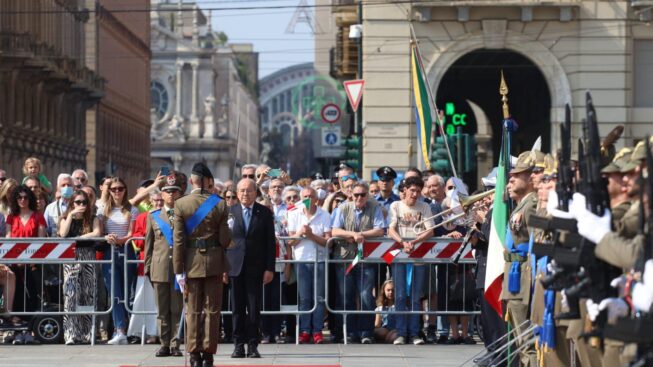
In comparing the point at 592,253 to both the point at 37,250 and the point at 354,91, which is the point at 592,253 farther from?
the point at 354,91

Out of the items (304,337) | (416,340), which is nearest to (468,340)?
(416,340)

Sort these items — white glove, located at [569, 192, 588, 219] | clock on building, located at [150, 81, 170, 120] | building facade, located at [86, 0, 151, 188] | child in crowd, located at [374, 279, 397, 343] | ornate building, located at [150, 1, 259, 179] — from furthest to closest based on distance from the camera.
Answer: clock on building, located at [150, 81, 170, 120]
ornate building, located at [150, 1, 259, 179]
building facade, located at [86, 0, 151, 188]
child in crowd, located at [374, 279, 397, 343]
white glove, located at [569, 192, 588, 219]

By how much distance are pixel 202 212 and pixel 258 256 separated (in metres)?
1.58

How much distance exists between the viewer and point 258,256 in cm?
1753

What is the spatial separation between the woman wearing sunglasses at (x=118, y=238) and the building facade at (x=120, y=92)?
47574mm

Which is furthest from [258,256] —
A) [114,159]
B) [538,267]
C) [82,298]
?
[114,159]

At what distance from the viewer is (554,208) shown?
458 inches

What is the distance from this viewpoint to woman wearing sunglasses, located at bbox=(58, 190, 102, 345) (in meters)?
19.3

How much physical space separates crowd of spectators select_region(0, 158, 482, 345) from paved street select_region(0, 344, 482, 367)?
413mm

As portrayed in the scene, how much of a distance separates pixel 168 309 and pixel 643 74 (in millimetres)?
21688

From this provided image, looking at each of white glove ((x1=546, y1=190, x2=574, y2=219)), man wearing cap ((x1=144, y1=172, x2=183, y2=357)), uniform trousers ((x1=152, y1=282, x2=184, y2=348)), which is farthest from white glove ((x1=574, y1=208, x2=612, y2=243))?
uniform trousers ((x1=152, y1=282, x2=184, y2=348))

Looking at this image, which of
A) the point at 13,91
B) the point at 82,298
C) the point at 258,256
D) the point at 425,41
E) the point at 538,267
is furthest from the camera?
the point at 13,91

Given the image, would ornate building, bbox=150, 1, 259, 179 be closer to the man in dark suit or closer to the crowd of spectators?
the crowd of spectators

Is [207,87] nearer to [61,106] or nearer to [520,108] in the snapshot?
[61,106]
